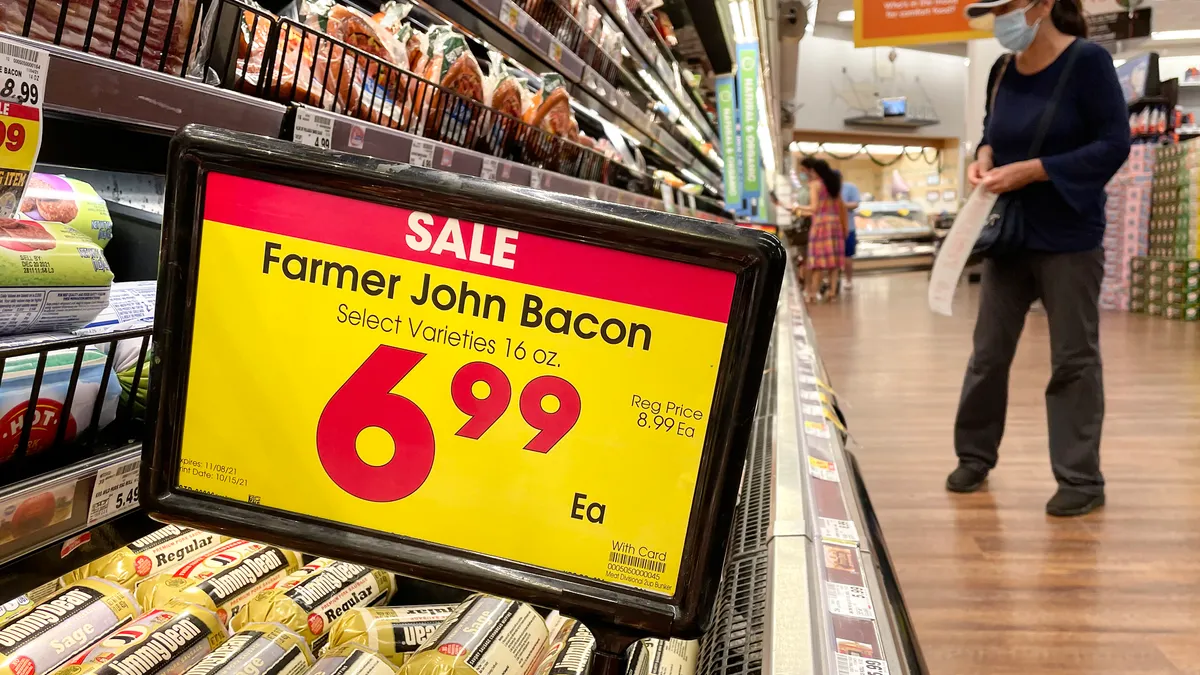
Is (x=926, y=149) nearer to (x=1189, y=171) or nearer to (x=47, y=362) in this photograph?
(x=1189, y=171)

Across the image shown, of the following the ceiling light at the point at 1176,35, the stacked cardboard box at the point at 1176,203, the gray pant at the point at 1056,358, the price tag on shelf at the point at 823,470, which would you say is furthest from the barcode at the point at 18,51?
the ceiling light at the point at 1176,35

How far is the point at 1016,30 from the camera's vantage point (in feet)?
7.57

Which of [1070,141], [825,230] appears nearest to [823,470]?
[1070,141]

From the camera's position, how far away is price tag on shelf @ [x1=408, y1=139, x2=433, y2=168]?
112cm

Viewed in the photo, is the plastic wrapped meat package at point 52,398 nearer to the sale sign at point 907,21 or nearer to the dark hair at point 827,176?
the sale sign at point 907,21

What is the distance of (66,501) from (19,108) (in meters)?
0.27

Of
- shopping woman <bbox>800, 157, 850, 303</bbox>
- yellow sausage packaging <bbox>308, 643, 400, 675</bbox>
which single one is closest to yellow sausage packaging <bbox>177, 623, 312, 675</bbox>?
yellow sausage packaging <bbox>308, 643, 400, 675</bbox>

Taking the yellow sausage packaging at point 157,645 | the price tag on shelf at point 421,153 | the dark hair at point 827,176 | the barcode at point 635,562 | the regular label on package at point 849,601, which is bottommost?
the yellow sausage packaging at point 157,645

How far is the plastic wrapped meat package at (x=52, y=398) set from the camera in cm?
58

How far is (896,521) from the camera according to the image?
2.31 metres

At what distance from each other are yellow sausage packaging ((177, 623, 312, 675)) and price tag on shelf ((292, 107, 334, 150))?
1.62ft

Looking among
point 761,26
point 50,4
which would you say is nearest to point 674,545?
point 50,4

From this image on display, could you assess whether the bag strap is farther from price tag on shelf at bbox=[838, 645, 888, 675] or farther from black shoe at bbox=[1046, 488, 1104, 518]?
price tag on shelf at bbox=[838, 645, 888, 675]

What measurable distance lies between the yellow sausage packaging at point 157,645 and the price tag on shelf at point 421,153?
0.61 m
